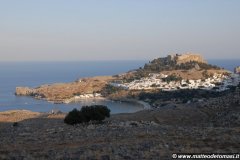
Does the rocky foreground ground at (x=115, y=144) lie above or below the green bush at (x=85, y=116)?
above

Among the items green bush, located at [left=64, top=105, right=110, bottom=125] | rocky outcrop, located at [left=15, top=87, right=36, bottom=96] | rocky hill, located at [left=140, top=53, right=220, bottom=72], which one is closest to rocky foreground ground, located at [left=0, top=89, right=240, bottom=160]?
green bush, located at [left=64, top=105, right=110, bottom=125]

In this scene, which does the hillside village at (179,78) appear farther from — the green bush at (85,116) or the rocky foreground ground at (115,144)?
the rocky foreground ground at (115,144)

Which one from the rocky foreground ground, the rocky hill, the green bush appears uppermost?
the rocky foreground ground

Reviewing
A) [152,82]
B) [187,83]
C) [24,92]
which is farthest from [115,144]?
[24,92]

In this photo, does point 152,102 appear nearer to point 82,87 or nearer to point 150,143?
point 82,87

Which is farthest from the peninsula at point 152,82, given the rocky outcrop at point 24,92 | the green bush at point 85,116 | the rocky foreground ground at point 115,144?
the rocky foreground ground at point 115,144

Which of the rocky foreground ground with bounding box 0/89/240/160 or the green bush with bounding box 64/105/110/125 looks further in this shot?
the green bush with bounding box 64/105/110/125

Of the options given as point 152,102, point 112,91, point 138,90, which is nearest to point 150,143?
point 152,102

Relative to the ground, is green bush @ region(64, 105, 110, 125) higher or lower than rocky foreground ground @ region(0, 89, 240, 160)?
lower

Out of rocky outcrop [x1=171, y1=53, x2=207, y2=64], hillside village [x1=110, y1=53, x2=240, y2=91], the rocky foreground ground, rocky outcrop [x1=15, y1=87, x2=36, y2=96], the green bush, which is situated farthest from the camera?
rocky outcrop [x1=171, y1=53, x2=207, y2=64]

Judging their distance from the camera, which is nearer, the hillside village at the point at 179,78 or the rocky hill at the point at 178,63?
the hillside village at the point at 179,78

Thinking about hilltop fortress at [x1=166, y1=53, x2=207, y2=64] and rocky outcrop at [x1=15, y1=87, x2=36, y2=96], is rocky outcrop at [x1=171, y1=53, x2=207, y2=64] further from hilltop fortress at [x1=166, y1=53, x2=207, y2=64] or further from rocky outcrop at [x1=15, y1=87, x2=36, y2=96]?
rocky outcrop at [x1=15, y1=87, x2=36, y2=96]

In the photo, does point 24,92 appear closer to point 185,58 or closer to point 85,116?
point 185,58

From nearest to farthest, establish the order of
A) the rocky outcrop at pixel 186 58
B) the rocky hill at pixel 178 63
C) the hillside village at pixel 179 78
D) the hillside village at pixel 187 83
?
the hillside village at pixel 187 83
the hillside village at pixel 179 78
the rocky hill at pixel 178 63
the rocky outcrop at pixel 186 58
